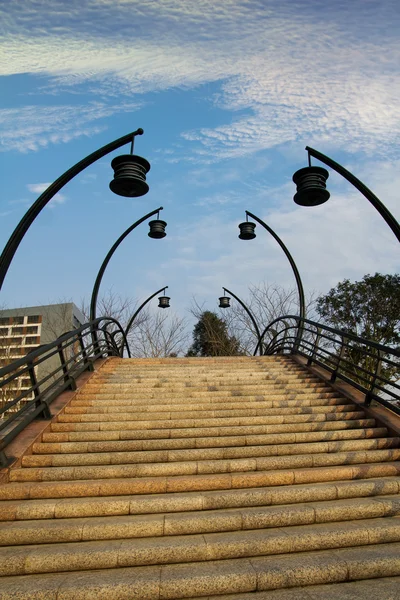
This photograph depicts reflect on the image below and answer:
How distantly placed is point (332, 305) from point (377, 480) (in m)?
21.6

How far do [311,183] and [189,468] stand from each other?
4.66 meters

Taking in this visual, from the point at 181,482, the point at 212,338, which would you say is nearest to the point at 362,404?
the point at 181,482

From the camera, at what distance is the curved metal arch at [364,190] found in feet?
20.1

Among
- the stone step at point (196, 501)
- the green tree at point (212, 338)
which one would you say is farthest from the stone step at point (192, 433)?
the green tree at point (212, 338)

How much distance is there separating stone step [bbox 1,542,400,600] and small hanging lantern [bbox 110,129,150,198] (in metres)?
4.87

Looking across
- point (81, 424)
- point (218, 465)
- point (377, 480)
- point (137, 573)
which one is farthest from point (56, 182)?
point (377, 480)

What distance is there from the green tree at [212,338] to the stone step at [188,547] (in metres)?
28.9

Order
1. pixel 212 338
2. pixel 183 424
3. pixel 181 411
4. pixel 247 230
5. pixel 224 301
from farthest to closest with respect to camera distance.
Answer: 1. pixel 212 338
2. pixel 224 301
3. pixel 247 230
4. pixel 181 411
5. pixel 183 424

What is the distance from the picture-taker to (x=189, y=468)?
4348mm

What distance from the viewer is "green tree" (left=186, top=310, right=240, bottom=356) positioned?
33406 mm

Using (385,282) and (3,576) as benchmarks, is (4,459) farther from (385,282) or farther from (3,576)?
A: (385,282)

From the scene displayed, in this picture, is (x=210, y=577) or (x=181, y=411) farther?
(x=181, y=411)

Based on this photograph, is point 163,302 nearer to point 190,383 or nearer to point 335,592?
point 190,383

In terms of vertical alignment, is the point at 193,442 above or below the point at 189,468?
above
